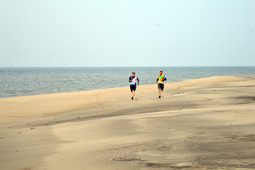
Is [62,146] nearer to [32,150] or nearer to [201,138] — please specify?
[32,150]

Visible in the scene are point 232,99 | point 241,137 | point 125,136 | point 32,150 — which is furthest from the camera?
point 232,99

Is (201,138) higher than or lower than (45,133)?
higher

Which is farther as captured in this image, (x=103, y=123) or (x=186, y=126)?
(x=103, y=123)

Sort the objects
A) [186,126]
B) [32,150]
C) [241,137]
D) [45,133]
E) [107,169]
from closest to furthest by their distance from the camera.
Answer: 1. [107,169]
2. [241,137]
3. [32,150]
4. [186,126]
5. [45,133]

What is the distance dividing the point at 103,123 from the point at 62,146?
3262mm

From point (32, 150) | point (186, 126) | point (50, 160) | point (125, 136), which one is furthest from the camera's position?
point (186, 126)

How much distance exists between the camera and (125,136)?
881cm

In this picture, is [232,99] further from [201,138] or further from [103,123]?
[201,138]

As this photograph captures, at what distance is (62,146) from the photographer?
27.1ft

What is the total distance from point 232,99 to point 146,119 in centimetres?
809

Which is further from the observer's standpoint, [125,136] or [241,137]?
[125,136]

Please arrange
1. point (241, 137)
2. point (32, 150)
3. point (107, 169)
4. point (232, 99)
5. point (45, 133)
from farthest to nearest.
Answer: point (232, 99) → point (45, 133) → point (32, 150) → point (241, 137) → point (107, 169)

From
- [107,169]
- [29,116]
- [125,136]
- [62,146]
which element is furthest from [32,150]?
[29,116]

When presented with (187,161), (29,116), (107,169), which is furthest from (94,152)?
(29,116)
